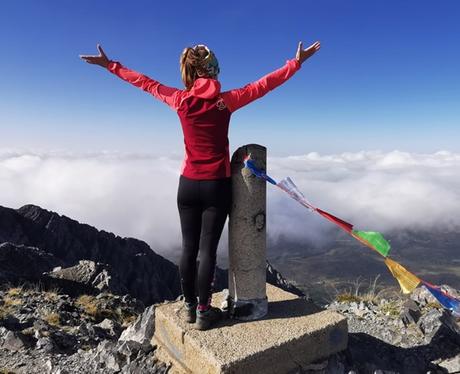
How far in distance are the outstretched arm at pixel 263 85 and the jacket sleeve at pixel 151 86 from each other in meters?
0.68

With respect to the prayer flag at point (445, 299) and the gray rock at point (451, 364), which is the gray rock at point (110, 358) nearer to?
the prayer flag at point (445, 299)

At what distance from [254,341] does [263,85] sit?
3449 mm

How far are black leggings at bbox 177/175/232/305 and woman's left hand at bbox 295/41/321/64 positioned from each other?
1865 mm

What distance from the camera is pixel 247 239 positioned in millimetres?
5941

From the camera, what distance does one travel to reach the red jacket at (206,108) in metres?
4.98

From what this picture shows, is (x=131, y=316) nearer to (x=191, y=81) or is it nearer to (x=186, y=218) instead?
(x=186, y=218)

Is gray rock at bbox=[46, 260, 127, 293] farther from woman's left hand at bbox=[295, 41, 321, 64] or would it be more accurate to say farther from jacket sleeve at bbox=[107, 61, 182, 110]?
woman's left hand at bbox=[295, 41, 321, 64]

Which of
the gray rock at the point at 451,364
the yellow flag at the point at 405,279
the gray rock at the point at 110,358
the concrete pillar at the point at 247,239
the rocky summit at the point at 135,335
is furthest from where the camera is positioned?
the gray rock at the point at 451,364

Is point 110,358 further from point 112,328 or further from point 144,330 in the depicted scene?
point 112,328

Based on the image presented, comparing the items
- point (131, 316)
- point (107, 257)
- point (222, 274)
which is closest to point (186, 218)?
point (131, 316)

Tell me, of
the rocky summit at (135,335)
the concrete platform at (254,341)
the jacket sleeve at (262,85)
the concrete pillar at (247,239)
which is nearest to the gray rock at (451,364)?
the rocky summit at (135,335)

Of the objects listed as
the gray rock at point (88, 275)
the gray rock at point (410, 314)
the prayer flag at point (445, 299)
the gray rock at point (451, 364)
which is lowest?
the gray rock at point (88, 275)

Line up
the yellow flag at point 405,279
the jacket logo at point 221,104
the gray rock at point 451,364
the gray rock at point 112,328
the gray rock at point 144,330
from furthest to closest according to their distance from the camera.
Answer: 1. the gray rock at point 112,328
2. the gray rock at point 451,364
3. the gray rock at point 144,330
4. the yellow flag at point 405,279
5. the jacket logo at point 221,104

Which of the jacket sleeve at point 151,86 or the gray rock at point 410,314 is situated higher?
the jacket sleeve at point 151,86
